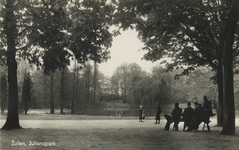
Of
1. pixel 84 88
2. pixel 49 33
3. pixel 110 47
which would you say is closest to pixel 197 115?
pixel 110 47

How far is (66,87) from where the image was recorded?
1895 inches

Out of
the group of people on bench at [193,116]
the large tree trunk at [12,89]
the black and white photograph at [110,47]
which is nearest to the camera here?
the black and white photograph at [110,47]

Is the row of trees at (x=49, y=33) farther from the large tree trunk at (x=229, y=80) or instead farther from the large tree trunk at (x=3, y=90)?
the large tree trunk at (x=3, y=90)

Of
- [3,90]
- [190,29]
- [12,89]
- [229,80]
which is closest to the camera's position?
[229,80]

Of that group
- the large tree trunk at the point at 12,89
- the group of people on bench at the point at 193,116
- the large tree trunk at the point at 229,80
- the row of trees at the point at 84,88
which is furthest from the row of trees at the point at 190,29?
the row of trees at the point at 84,88

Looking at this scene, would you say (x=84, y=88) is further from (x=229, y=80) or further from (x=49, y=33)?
(x=229, y=80)

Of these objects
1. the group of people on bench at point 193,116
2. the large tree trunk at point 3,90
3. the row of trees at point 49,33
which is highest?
the row of trees at point 49,33

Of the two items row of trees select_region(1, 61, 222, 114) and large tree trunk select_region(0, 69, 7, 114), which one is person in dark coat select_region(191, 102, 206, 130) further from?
large tree trunk select_region(0, 69, 7, 114)

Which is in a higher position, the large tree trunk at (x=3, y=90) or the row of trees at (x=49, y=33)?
the row of trees at (x=49, y=33)

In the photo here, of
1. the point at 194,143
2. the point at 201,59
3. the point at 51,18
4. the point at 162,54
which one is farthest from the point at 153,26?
the point at 194,143

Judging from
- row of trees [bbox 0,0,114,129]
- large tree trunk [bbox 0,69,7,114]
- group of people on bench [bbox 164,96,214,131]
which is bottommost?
group of people on bench [bbox 164,96,214,131]

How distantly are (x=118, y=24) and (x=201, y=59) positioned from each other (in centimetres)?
825

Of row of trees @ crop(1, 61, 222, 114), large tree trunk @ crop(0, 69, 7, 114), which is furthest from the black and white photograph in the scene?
large tree trunk @ crop(0, 69, 7, 114)

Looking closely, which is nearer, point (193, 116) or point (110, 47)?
point (193, 116)
